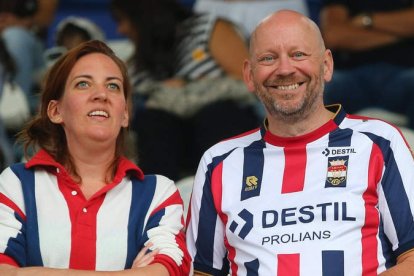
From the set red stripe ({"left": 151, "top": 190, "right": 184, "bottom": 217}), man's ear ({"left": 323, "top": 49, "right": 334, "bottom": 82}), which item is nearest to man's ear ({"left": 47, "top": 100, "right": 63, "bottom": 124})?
red stripe ({"left": 151, "top": 190, "right": 184, "bottom": 217})

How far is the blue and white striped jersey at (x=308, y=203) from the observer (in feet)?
9.13

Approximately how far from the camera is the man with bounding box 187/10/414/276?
9.14 ft

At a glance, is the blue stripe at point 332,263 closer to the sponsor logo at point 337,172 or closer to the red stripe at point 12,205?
the sponsor logo at point 337,172

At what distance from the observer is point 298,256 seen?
9.14 feet

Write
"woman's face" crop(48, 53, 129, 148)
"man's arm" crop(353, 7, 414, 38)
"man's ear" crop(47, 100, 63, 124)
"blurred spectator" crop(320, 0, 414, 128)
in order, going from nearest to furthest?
"woman's face" crop(48, 53, 129, 148), "man's ear" crop(47, 100, 63, 124), "blurred spectator" crop(320, 0, 414, 128), "man's arm" crop(353, 7, 414, 38)

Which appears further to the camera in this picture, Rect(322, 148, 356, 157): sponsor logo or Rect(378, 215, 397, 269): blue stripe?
Rect(322, 148, 356, 157): sponsor logo

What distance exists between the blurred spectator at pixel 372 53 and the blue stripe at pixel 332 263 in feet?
5.70

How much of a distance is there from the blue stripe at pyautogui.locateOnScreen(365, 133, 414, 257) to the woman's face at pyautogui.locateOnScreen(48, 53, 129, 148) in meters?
0.83

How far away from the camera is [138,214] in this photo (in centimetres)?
286

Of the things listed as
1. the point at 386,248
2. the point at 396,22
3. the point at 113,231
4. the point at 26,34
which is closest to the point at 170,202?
the point at 113,231

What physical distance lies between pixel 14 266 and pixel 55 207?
22 cm

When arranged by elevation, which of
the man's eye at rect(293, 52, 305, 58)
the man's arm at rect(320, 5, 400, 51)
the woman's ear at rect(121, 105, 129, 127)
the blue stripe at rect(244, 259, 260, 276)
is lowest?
the blue stripe at rect(244, 259, 260, 276)

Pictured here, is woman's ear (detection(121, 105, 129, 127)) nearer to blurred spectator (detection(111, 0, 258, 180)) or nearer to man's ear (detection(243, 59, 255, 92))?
man's ear (detection(243, 59, 255, 92))

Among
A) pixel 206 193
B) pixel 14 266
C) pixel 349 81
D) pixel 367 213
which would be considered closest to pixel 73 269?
pixel 14 266
